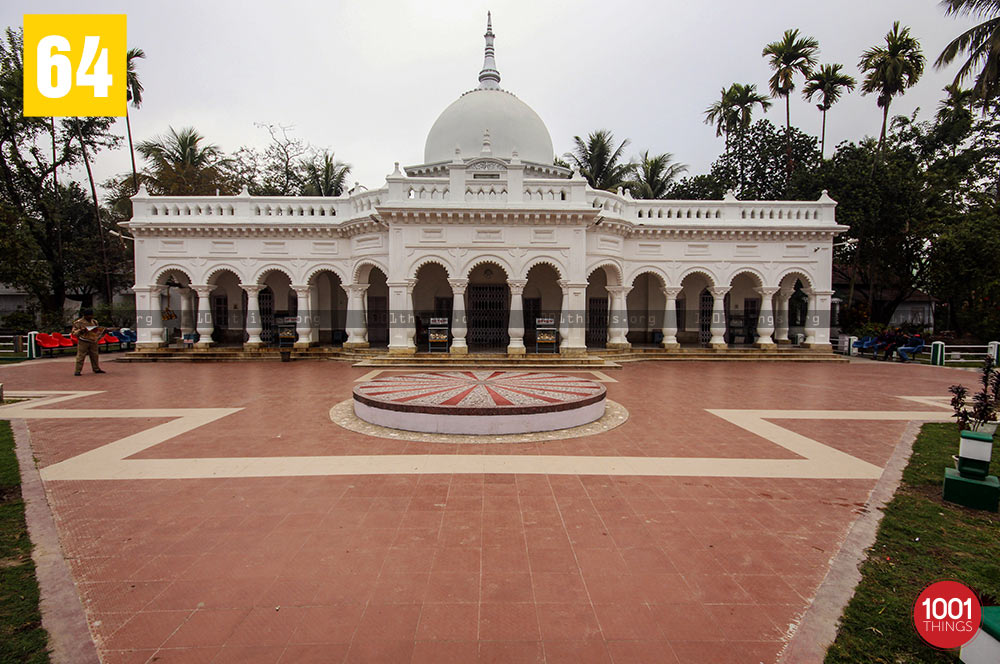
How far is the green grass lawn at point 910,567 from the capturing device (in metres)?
2.75

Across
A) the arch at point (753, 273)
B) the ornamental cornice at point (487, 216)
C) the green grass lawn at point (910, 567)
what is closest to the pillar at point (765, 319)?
the arch at point (753, 273)

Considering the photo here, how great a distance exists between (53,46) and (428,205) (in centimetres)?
933

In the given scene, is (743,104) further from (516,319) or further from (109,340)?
(109,340)

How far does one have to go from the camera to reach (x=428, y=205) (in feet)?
50.9

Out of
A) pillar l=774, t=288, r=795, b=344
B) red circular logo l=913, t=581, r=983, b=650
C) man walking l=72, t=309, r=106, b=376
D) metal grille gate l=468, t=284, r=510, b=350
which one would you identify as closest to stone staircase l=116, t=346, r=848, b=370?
pillar l=774, t=288, r=795, b=344

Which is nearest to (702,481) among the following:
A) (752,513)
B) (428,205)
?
(752,513)

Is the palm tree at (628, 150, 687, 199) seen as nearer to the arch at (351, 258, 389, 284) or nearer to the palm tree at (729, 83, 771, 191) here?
the palm tree at (729, 83, 771, 191)

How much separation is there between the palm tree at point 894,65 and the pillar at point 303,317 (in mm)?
28625

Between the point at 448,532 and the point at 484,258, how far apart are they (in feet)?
41.8

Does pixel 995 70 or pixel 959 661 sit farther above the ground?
pixel 995 70

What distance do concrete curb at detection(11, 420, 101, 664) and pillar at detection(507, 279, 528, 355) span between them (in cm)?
1245

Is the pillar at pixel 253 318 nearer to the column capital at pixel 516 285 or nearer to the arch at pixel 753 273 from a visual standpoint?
the column capital at pixel 516 285

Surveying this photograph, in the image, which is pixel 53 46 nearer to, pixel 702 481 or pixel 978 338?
pixel 702 481

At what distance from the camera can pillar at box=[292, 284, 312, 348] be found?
18172 millimetres
